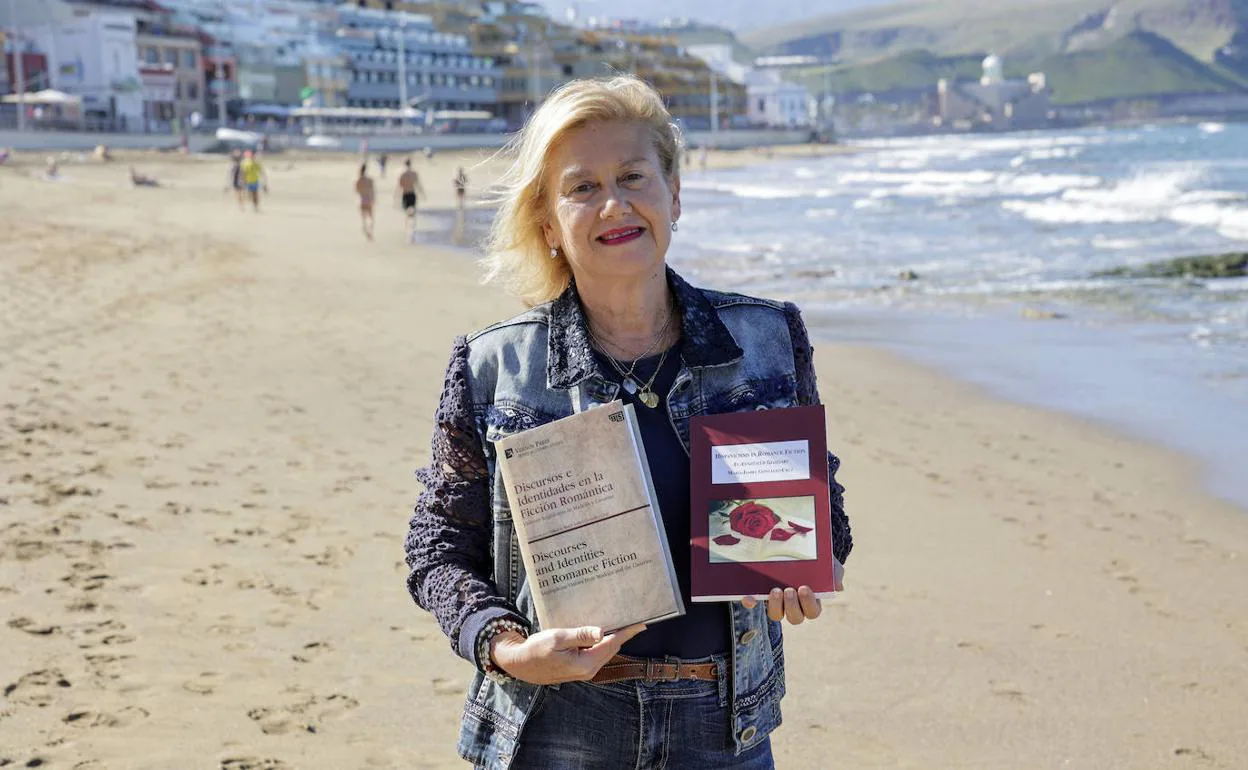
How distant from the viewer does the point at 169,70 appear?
75.6 meters

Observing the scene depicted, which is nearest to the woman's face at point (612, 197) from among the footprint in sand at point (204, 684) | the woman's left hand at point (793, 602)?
the woman's left hand at point (793, 602)

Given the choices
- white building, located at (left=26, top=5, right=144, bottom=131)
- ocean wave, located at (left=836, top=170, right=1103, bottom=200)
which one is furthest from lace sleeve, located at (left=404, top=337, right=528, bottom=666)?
white building, located at (left=26, top=5, right=144, bottom=131)

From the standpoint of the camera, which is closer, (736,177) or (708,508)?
(708,508)

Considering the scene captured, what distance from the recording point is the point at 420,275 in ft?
56.3

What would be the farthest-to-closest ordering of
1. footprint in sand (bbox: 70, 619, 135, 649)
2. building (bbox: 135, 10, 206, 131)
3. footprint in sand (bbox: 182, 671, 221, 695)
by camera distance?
building (bbox: 135, 10, 206, 131) < footprint in sand (bbox: 70, 619, 135, 649) < footprint in sand (bbox: 182, 671, 221, 695)

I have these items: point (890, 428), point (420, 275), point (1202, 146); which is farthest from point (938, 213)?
point (1202, 146)

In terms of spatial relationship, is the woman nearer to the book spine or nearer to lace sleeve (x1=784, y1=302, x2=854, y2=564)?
lace sleeve (x1=784, y1=302, x2=854, y2=564)

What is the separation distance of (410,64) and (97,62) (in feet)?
107

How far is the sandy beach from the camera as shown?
405 centimetres

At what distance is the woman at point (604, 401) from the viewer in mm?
1994

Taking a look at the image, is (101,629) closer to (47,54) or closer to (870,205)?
(870,205)

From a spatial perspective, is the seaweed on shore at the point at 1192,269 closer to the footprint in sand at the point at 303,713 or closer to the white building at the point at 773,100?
the footprint in sand at the point at 303,713

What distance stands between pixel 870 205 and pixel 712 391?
35.2 metres

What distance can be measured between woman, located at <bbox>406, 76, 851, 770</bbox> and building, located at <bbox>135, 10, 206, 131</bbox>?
7291 cm
